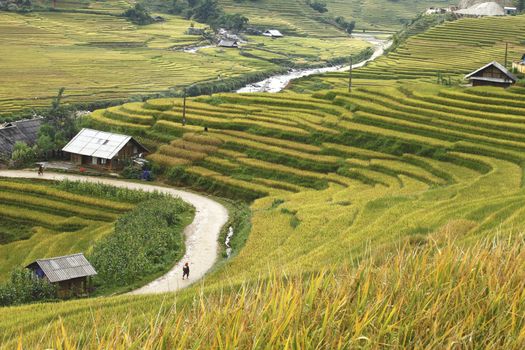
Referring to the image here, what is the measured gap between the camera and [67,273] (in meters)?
17.0

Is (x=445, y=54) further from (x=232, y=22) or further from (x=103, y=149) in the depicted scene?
(x=232, y=22)

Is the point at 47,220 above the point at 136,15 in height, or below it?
below

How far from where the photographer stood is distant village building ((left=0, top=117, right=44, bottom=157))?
110ft

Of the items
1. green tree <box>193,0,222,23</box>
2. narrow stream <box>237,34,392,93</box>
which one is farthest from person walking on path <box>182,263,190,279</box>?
green tree <box>193,0,222,23</box>

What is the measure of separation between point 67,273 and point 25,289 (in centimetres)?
109

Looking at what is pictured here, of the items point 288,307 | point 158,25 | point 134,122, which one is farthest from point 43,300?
point 158,25

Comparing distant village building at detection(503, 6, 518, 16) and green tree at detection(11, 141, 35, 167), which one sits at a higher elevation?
distant village building at detection(503, 6, 518, 16)

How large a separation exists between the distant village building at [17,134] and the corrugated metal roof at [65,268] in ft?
54.6

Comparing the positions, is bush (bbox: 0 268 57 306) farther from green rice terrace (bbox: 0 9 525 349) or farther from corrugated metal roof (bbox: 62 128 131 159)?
corrugated metal roof (bbox: 62 128 131 159)

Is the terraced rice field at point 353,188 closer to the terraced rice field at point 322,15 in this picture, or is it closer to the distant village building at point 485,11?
the distant village building at point 485,11

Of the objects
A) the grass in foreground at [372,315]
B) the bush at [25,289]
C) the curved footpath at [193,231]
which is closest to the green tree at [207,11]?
the curved footpath at [193,231]

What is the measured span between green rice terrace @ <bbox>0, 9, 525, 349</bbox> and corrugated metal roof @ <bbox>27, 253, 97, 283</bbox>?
11.6 feet

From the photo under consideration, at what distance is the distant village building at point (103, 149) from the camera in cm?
3109

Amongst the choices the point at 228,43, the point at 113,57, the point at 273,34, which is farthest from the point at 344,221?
the point at 273,34
